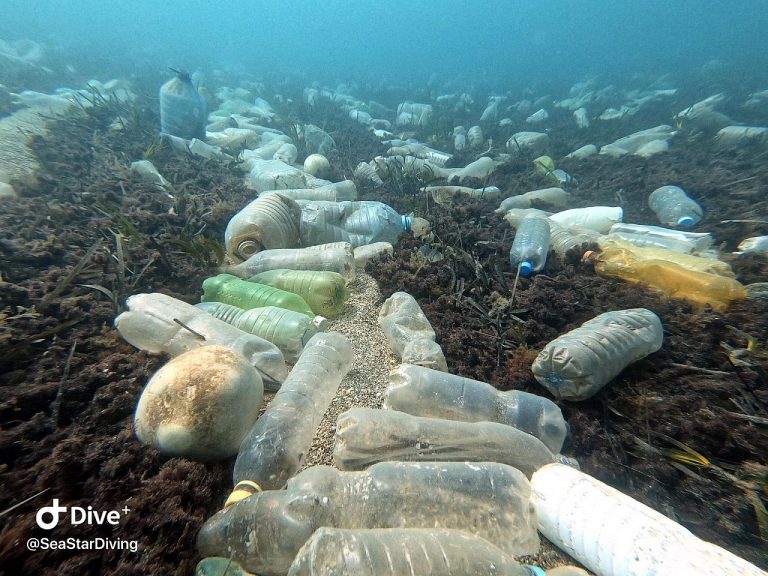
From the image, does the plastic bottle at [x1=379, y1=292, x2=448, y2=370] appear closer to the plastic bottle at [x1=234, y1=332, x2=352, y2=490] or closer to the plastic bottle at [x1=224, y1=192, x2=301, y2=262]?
the plastic bottle at [x1=234, y1=332, x2=352, y2=490]

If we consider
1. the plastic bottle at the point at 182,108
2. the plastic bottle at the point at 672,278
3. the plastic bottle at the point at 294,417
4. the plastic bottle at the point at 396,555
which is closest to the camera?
the plastic bottle at the point at 396,555

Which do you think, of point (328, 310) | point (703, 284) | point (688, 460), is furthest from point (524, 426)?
point (703, 284)

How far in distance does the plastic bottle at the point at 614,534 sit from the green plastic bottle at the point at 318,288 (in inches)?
74.2

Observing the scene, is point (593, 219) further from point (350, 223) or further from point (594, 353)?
point (350, 223)

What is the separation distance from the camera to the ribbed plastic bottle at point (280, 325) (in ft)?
7.63

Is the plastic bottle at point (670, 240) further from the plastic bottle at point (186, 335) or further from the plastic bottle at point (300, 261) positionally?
the plastic bottle at point (186, 335)

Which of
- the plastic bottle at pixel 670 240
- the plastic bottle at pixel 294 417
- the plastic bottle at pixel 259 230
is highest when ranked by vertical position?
the plastic bottle at pixel 670 240

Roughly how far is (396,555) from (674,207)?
535cm

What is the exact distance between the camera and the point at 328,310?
283cm

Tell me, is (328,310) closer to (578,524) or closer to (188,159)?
(578,524)

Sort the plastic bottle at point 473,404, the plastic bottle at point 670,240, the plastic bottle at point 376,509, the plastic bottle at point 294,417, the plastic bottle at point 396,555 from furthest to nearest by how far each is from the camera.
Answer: the plastic bottle at point 670,240 < the plastic bottle at point 473,404 < the plastic bottle at point 294,417 < the plastic bottle at point 376,509 < the plastic bottle at point 396,555

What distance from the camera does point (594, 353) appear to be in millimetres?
1972

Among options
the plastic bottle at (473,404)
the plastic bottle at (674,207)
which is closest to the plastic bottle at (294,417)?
the plastic bottle at (473,404)

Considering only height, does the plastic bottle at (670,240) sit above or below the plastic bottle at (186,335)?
above
